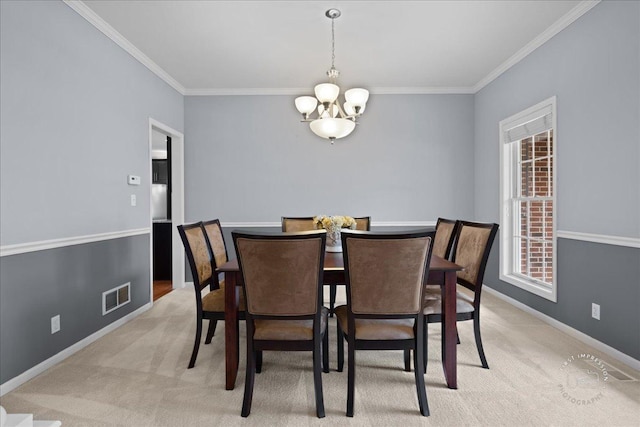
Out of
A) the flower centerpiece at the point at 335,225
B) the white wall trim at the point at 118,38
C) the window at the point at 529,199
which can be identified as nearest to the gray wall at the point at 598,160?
the window at the point at 529,199

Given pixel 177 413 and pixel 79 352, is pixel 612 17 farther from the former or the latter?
pixel 79 352

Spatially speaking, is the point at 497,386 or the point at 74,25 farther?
the point at 74,25

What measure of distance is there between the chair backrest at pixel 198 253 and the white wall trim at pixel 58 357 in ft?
3.75

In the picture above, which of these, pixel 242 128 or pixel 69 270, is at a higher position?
pixel 242 128

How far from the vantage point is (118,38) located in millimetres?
3432

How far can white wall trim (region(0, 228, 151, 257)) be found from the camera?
2252 millimetres

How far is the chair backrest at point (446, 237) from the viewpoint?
297cm

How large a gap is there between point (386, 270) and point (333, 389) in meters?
0.89

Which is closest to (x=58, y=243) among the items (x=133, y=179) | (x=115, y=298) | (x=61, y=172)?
(x=61, y=172)

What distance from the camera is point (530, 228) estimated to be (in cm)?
401

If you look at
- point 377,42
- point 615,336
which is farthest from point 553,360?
point 377,42

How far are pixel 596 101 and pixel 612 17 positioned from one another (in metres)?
0.58

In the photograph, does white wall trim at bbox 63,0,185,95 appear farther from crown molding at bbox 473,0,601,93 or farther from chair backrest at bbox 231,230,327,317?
crown molding at bbox 473,0,601,93

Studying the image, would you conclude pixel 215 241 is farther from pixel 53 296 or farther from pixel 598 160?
pixel 598 160
